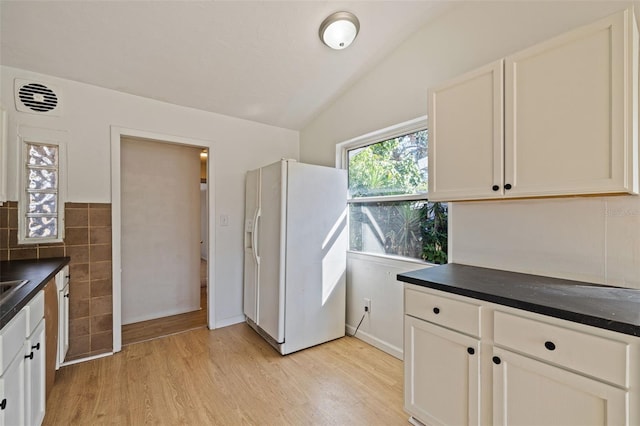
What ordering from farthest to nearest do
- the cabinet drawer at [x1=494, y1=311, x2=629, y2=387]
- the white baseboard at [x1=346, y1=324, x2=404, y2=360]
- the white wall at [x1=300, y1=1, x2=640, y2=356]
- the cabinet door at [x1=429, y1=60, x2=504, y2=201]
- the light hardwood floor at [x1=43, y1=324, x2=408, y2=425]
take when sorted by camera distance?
the white baseboard at [x1=346, y1=324, x2=404, y2=360] → the light hardwood floor at [x1=43, y1=324, x2=408, y2=425] → the cabinet door at [x1=429, y1=60, x2=504, y2=201] → the white wall at [x1=300, y1=1, x2=640, y2=356] → the cabinet drawer at [x1=494, y1=311, x2=629, y2=387]

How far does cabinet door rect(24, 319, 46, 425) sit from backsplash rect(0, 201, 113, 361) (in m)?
0.92

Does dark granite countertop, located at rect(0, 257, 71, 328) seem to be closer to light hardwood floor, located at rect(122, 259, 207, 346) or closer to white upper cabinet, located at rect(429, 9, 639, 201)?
light hardwood floor, located at rect(122, 259, 207, 346)

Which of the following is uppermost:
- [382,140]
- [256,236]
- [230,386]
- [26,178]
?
[382,140]

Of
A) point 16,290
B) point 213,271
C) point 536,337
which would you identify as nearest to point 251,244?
point 213,271

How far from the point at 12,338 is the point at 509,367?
2.06 m

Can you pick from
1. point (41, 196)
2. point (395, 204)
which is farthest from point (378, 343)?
point (41, 196)

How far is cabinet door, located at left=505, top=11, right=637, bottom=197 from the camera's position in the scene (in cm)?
120

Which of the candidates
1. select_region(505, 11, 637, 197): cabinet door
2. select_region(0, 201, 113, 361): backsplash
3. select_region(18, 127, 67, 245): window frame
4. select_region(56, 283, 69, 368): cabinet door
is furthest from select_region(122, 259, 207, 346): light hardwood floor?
select_region(505, 11, 637, 197): cabinet door

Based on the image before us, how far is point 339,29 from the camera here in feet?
6.85

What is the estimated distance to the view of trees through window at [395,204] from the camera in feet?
7.60

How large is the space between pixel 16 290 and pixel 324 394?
72.7 inches

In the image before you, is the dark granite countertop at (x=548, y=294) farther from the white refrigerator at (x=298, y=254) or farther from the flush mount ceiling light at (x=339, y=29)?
the flush mount ceiling light at (x=339, y=29)

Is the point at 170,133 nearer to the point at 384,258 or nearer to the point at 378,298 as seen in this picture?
the point at 384,258

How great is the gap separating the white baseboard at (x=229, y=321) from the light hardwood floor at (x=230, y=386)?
1.16 ft
